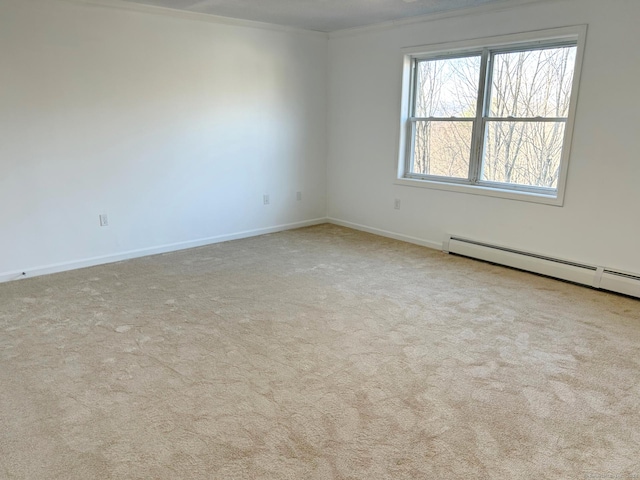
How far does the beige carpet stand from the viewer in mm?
1896

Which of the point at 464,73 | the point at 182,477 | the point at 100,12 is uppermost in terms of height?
the point at 100,12

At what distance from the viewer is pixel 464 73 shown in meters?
4.56

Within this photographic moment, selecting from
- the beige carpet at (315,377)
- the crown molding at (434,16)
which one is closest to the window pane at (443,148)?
the crown molding at (434,16)

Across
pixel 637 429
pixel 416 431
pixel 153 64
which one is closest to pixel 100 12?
pixel 153 64

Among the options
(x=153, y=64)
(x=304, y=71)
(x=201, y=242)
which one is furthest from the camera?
(x=304, y=71)

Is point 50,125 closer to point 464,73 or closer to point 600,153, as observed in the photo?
point 464,73

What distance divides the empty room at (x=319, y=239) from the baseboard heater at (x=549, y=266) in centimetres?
2

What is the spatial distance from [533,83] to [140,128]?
3746mm

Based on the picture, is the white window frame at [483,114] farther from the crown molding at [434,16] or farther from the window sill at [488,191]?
the crown molding at [434,16]

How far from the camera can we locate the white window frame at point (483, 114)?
3723mm

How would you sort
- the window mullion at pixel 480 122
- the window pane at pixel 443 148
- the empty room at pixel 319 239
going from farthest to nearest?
the window pane at pixel 443 148 < the window mullion at pixel 480 122 < the empty room at pixel 319 239

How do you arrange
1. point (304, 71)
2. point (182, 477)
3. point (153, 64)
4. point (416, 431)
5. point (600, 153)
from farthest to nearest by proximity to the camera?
point (304, 71), point (153, 64), point (600, 153), point (416, 431), point (182, 477)

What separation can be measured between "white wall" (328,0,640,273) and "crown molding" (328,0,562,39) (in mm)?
34

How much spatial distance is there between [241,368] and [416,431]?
104cm
